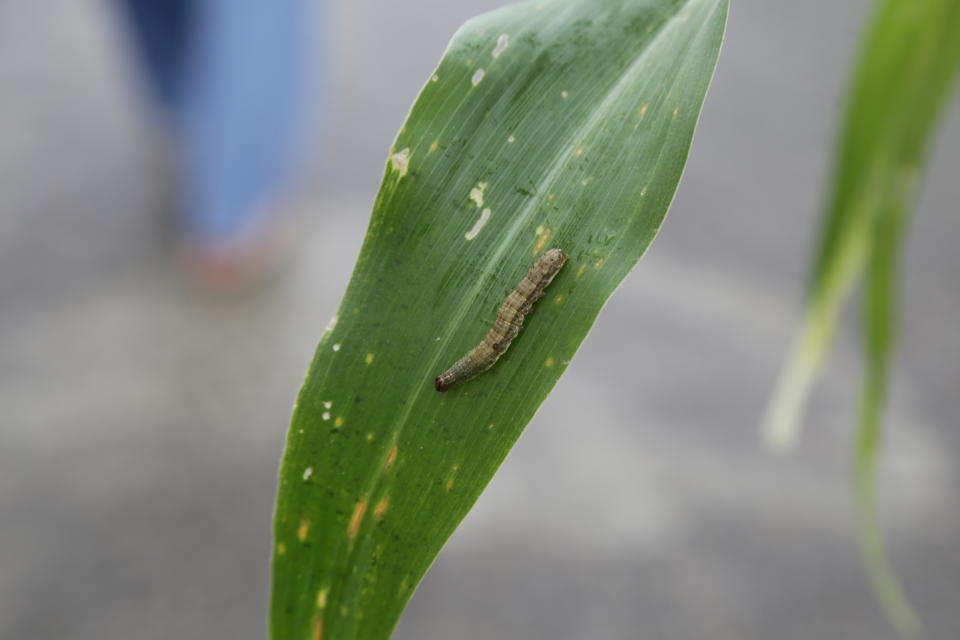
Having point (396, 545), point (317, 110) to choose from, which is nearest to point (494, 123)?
point (396, 545)

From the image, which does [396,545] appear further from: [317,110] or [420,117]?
[317,110]

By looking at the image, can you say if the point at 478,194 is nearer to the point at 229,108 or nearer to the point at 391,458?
the point at 391,458

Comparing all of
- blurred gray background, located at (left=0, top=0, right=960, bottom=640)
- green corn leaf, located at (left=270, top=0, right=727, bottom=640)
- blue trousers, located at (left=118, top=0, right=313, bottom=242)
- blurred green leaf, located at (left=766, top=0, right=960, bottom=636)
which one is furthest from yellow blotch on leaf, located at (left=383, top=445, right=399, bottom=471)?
blue trousers, located at (left=118, top=0, right=313, bottom=242)

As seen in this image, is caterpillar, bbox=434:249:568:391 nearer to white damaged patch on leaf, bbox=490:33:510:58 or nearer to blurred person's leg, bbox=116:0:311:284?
white damaged patch on leaf, bbox=490:33:510:58

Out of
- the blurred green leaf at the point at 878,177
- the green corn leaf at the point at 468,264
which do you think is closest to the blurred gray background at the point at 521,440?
the blurred green leaf at the point at 878,177

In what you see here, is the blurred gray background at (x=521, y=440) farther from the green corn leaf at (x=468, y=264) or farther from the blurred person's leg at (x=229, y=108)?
the green corn leaf at (x=468, y=264)

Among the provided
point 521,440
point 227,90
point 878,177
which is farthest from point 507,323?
point 227,90
